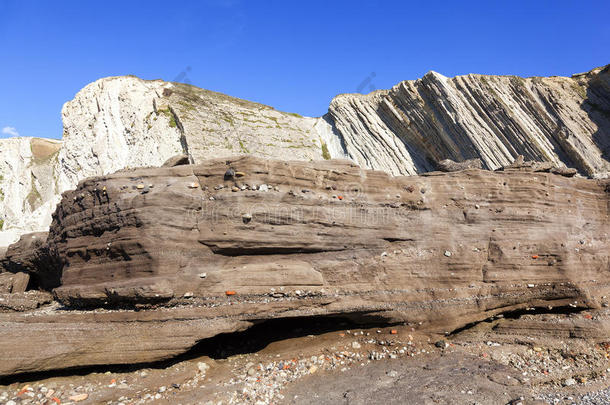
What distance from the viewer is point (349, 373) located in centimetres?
668

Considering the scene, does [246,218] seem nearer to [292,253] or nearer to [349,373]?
[292,253]

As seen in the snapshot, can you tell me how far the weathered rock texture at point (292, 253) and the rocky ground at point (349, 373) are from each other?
383mm

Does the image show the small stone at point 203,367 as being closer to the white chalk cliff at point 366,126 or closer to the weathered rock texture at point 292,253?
the weathered rock texture at point 292,253

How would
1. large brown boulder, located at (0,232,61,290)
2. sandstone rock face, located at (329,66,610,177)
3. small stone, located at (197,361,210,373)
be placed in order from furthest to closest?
sandstone rock face, located at (329,66,610,177), large brown boulder, located at (0,232,61,290), small stone, located at (197,361,210,373)

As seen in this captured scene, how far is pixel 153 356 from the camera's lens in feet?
20.9

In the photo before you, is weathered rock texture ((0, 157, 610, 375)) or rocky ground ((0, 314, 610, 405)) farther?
weathered rock texture ((0, 157, 610, 375))

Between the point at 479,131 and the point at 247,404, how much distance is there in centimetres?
1957

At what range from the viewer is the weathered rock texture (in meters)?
6.46

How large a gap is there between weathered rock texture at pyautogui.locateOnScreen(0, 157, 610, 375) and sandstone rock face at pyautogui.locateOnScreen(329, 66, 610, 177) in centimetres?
802

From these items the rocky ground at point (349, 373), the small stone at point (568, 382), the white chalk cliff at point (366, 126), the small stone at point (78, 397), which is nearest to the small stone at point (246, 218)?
the rocky ground at point (349, 373)

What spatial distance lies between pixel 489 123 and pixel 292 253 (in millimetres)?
17474

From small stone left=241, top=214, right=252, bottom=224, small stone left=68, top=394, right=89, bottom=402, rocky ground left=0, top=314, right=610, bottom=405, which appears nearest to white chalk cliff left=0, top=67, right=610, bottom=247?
rocky ground left=0, top=314, right=610, bottom=405

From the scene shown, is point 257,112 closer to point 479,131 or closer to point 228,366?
point 479,131

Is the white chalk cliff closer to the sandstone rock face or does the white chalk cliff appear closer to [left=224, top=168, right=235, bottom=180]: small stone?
the sandstone rock face
